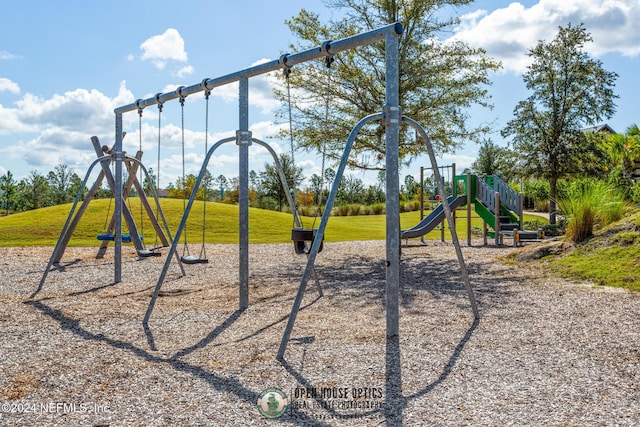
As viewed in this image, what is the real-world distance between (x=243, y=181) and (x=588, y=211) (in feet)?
23.6

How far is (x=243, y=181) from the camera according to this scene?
641cm

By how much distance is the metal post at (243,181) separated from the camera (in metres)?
6.36

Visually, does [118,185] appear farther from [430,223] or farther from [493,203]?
[493,203]

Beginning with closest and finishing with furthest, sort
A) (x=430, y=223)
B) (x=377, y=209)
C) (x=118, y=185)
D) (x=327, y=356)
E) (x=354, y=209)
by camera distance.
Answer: (x=327, y=356)
(x=118, y=185)
(x=430, y=223)
(x=354, y=209)
(x=377, y=209)

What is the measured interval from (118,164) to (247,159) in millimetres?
3113

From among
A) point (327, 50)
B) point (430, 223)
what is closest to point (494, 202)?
point (430, 223)

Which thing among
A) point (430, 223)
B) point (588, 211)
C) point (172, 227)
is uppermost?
point (588, 211)

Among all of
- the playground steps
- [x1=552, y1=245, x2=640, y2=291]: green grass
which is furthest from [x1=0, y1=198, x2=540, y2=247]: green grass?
[x1=552, y1=245, x2=640, y2=291]: green grass

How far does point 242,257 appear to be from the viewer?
6379 mm

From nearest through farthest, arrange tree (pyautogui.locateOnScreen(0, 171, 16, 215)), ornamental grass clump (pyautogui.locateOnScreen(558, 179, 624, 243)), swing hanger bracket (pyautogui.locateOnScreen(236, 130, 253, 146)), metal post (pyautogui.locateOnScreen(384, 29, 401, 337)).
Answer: metal post (pyautogui.locateOnScreen(384, 29, 401, 337))
swing hanger bracket (pyautogui.locateOnScreen(236, 130, 253, 146))
ornamental grass clump (pyautogui.locateOnScreen(558, 179, 624, 243))
tree (pyautogui.locateOnScreen(0, 171, 16, 215))

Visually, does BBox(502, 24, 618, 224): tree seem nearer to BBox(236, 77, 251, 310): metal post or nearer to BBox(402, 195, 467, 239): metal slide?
BBox(402, 195, 467, 239): metal slide

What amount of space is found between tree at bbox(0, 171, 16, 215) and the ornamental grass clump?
42857 millimetres

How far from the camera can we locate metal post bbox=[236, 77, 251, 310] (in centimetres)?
636

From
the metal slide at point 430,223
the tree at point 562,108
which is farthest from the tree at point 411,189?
the metal slide at point 430,223
